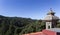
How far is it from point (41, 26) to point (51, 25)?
523cm

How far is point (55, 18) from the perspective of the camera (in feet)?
42.0

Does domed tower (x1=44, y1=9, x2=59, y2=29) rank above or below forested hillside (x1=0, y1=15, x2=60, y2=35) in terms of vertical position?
above

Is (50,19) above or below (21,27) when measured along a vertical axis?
above

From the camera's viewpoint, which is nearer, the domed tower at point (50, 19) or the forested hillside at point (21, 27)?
the domed tower at point (50, 19)

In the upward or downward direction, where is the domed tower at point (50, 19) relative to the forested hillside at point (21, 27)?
upward

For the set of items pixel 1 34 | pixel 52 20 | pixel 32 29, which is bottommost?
pixel 1 34

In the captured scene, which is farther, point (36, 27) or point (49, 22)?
point (36, 27)

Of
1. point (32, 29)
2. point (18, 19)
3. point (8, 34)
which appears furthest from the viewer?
point (18, 19)

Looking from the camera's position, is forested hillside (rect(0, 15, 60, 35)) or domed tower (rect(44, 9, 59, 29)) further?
forested hillside (rect(0, 15, 60, 35))

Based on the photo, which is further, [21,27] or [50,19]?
[21,27]

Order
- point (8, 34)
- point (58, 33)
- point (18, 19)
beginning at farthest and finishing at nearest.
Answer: point (18, 19), point (8, 34), point (58, 33)

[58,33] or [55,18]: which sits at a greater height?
[55,18]

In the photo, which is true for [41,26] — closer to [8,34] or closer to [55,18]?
[55,18]

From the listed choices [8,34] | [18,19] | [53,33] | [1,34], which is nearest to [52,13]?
[53,33]
